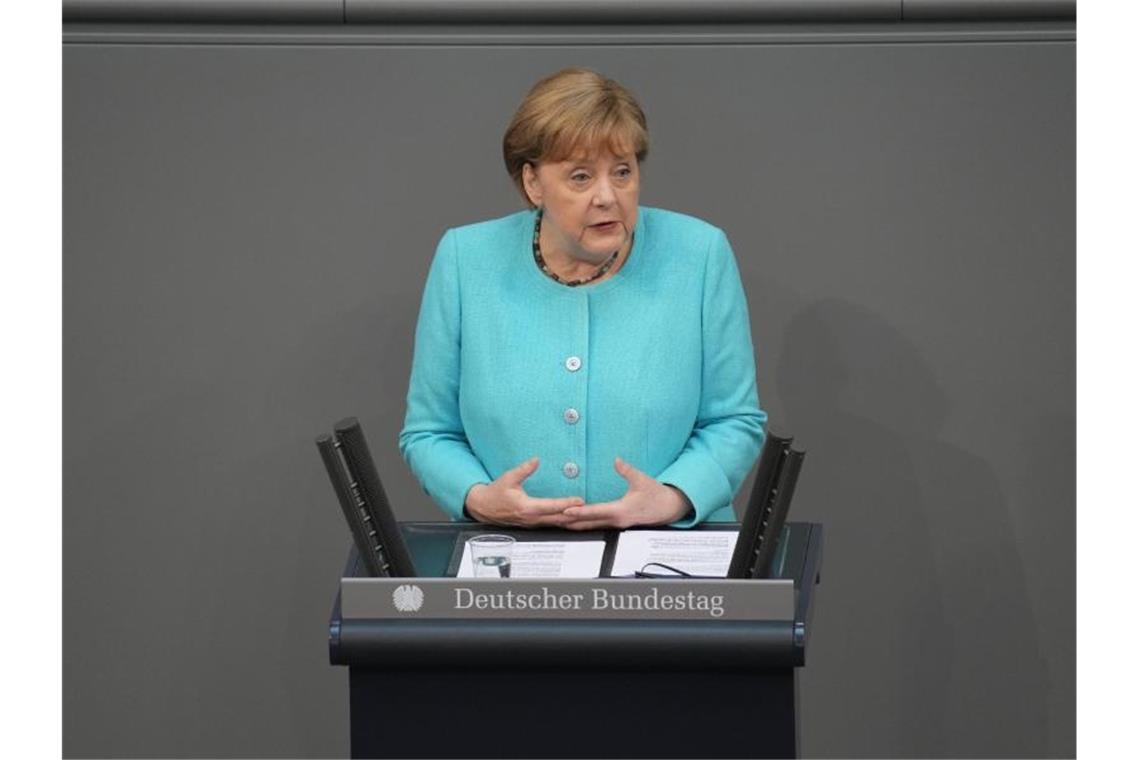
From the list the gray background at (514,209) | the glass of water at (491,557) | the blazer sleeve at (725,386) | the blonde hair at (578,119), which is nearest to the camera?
the glass of water at (491,557)

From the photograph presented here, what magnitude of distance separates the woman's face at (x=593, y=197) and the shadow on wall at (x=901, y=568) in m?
1.33

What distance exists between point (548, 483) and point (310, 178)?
4.70 ft

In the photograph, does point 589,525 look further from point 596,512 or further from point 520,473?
point 520,473

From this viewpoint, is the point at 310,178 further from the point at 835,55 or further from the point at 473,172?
the point at 835,55

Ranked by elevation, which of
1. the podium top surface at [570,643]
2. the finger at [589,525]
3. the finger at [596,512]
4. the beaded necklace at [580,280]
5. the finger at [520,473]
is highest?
the beaded necklace at [580,280]

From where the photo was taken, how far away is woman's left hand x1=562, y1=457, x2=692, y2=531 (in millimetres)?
4191

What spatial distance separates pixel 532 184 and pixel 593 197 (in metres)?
0.20

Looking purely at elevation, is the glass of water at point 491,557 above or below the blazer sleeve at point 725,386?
below

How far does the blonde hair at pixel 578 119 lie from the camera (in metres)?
4.34

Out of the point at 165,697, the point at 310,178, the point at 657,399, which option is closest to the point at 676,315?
the point at 657,399

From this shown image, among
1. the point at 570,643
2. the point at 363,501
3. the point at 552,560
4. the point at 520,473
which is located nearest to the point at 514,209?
the point at 520,473

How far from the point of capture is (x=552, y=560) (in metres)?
4.03

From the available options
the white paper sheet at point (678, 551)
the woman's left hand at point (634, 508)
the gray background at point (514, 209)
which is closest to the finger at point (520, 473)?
the woman's left hand at point (634, 508)

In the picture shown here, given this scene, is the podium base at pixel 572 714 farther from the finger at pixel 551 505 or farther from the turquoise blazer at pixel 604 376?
the turquoise blazer at pixel 604 376
